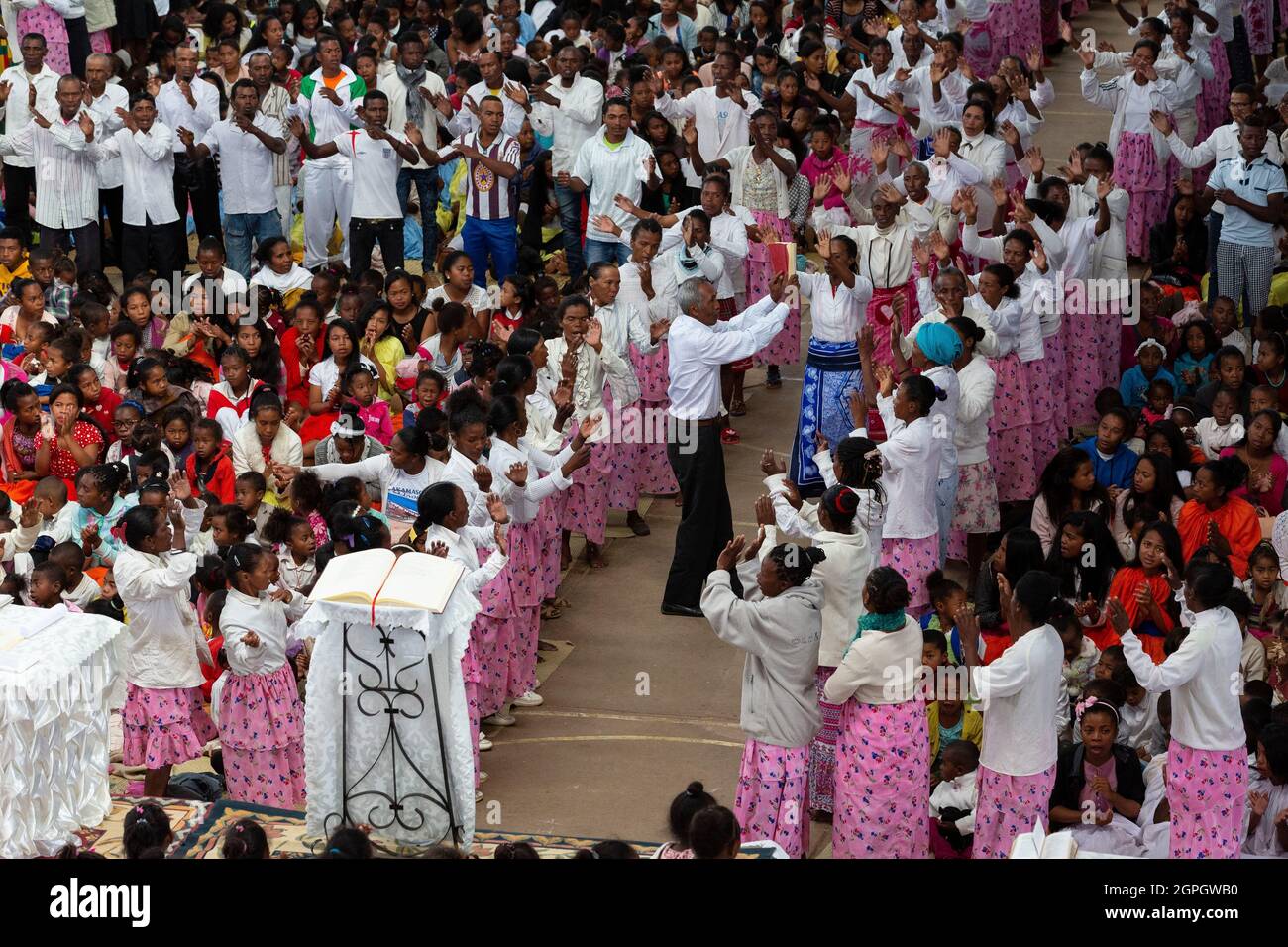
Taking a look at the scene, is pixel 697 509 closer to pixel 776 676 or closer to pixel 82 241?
pixel 776 676

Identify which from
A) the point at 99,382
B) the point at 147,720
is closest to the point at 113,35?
the point at 99,382

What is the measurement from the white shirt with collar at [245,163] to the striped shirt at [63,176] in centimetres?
92

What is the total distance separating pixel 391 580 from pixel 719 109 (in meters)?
8.25

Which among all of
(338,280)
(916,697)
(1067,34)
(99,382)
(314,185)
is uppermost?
(1067,34)

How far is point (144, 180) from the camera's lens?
13945mm

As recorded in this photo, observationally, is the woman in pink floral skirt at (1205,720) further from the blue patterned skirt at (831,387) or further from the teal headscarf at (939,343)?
the blue patterned skirt at (831,387)

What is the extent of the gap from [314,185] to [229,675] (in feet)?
22.2

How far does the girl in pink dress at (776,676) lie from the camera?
26.2ft

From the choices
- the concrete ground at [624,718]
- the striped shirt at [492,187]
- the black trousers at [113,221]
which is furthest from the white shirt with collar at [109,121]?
the concrete ground at [624,718]

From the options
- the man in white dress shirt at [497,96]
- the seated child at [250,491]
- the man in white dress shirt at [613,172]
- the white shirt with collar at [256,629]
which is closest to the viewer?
the white shirt with collar at [256,629]

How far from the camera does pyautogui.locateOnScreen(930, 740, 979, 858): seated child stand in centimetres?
847

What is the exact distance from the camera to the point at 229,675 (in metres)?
8.50
